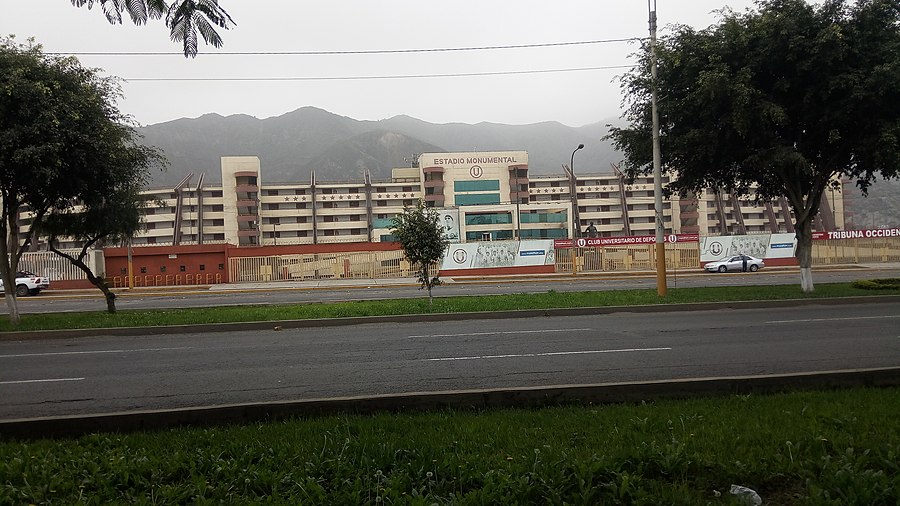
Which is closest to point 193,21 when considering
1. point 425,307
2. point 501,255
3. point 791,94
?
point 425,307

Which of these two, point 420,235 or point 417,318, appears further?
point 420,235

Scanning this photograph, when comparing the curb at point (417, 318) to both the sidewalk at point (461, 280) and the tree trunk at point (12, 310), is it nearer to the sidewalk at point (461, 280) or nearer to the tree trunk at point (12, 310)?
the tree trunk at point (12, 310)

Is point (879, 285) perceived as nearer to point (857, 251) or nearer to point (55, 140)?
point (55, 140)

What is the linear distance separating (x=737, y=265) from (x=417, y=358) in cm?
3573

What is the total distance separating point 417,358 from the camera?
31.7ft

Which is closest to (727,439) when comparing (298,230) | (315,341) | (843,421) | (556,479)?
(843,421)

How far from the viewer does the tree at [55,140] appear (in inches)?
548

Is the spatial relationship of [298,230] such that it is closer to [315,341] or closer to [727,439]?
[315,341]

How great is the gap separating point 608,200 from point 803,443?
274 ft

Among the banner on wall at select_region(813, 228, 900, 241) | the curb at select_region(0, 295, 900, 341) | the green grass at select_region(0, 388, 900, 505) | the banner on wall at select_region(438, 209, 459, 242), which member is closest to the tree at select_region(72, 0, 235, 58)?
the green grass at select_region(0, 388, 900, 505)

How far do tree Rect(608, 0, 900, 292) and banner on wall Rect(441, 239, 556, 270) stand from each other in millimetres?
22906

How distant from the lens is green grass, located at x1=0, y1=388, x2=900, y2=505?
3658 millimetres

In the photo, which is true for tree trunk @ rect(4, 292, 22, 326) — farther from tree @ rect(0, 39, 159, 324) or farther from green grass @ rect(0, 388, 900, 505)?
green grass @ rect(0, 388, 900, 505)

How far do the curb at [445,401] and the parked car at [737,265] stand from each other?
118 feet
